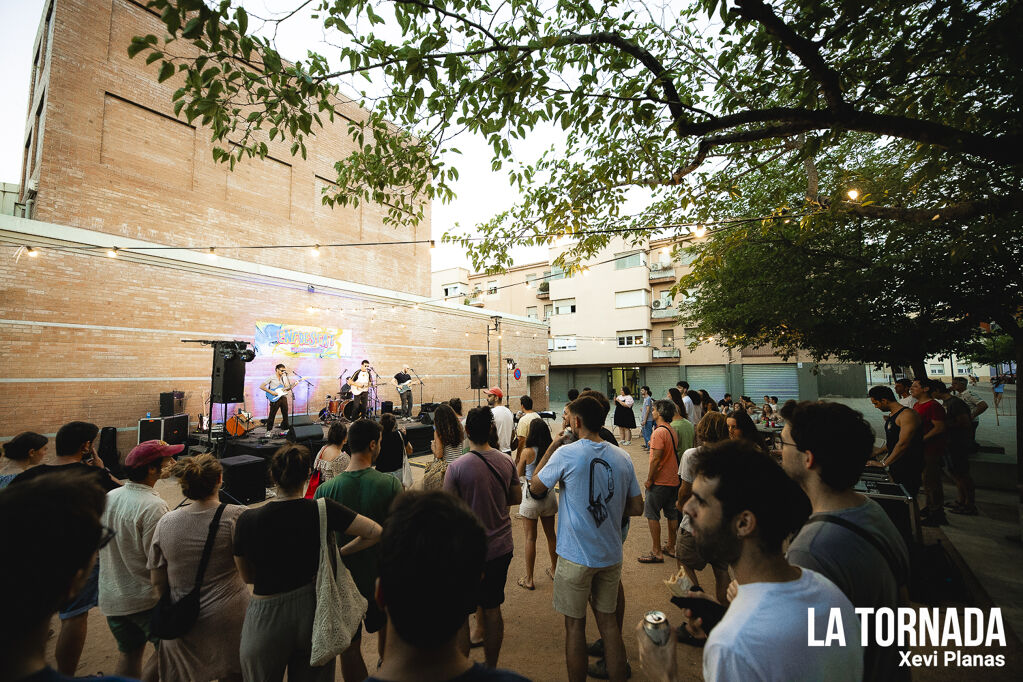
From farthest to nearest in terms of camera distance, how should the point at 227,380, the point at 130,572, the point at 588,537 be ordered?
the point at 227,380 < the point at 588,537 < the point at 130,572

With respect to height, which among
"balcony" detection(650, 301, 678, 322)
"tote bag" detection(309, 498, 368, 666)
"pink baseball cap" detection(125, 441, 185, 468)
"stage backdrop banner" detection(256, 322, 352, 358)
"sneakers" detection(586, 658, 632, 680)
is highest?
"balcony" detection(650, 301, 678, 322)

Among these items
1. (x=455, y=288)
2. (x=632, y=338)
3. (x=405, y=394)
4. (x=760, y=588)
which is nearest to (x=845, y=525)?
(x=760, y=588)

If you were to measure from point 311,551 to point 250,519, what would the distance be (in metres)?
0.33

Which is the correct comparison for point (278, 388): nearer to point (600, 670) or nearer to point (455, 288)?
point (600, 670)

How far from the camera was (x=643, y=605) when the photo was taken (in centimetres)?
365

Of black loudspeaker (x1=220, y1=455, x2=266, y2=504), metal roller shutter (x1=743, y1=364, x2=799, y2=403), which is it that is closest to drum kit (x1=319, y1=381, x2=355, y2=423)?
black loudspeaker (x1=220, y1=455, x2=266, y2=504)

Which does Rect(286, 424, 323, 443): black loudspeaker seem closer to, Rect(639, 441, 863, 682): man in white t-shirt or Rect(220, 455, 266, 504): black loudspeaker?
Rect(220, 455, 266, 504): black loudspeaker

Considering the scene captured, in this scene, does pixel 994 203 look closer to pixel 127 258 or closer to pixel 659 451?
pixel 659 451

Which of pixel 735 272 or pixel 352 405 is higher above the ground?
pixel 735 272

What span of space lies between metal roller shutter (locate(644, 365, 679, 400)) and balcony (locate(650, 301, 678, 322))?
11.3 feet

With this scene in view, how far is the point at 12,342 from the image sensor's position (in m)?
7.94

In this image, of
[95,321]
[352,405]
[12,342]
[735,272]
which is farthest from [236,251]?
[735,272]

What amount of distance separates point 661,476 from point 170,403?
10.6m

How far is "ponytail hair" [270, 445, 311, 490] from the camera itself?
213cm
